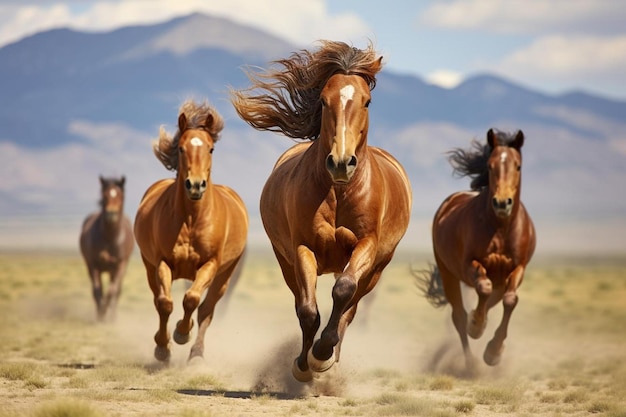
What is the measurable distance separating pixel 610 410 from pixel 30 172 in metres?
193

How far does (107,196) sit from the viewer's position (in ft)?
66.4

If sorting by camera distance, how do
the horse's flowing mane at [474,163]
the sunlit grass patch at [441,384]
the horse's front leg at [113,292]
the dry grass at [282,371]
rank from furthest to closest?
the horse's front leg at [113,292] < the horse's flowing mane at [474,163] < the sunlit grass patch at [441,384] < the dry grass at [282,371]

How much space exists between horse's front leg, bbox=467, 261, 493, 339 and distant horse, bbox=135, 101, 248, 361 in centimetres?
269

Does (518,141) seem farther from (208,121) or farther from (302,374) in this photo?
(302,374)

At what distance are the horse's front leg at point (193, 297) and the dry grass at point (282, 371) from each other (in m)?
0.46

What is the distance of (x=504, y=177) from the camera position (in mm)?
12211

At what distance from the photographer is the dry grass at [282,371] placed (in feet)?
30.0

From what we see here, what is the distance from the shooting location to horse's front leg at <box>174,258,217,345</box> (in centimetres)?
1105

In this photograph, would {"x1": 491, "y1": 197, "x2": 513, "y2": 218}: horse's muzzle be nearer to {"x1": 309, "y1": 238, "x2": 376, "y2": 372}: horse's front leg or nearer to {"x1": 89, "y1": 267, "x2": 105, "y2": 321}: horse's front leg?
{"x1": 309, "y1": 238, "x2": 376, "y2": 372}: horse's front leg

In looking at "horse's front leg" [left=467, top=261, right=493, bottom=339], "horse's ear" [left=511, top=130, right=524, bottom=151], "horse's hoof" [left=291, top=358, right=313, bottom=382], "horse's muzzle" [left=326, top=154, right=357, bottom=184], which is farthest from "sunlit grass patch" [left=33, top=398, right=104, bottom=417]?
"horse's ear" [left=511, top=130, right=524, bottom=151]

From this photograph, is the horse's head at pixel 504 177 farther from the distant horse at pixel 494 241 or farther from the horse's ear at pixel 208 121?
the horse's ear at pixel 208 121

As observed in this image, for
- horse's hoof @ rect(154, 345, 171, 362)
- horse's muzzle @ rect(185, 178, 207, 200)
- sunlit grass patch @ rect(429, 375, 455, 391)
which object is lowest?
sunlit grass patch @ rect(429, 375, 455, 391)

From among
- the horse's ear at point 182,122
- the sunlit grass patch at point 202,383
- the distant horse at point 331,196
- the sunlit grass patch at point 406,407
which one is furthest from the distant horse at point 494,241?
the horse's ear at point 182,122

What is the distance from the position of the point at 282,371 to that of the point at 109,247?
409 inches
